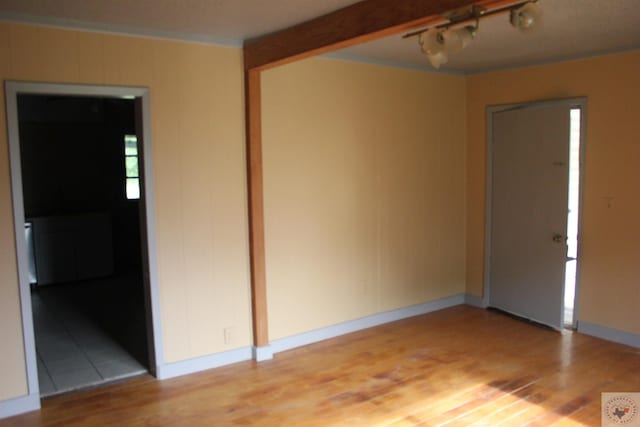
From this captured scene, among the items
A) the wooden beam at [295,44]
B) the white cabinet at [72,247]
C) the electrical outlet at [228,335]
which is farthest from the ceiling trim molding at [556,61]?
the white cabinet at [72,247]

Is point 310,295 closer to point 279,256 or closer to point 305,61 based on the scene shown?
point 279,256

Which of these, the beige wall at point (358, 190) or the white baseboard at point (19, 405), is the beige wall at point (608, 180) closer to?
the beige wall at point (358, 190)

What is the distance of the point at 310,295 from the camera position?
15.1ft

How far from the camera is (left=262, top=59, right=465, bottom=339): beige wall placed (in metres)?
4.38

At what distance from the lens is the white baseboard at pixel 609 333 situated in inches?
175

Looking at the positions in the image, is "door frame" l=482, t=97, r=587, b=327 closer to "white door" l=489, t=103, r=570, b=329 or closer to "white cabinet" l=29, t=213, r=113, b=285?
"white door" l=489, t=103, r=570, b=329

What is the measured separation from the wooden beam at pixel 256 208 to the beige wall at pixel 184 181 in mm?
68

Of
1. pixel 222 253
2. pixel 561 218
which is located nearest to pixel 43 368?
pixel 222 253

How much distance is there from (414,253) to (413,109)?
140cm

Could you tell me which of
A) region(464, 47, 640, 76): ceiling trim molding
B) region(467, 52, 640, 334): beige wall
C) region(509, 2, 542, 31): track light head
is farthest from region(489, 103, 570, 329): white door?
region(509, 2, 542, 31): track light head

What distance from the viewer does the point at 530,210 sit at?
5.09 metres

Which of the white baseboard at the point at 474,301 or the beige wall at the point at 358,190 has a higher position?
the beige wall at the point at 358,190

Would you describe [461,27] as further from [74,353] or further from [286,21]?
[74,353]

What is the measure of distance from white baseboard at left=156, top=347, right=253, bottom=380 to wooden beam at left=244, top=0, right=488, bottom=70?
84.9 inches
